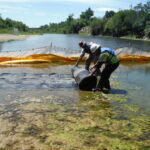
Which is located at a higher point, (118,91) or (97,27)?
(97,27)

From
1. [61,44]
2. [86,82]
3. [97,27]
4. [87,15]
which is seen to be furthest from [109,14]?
[86,82]

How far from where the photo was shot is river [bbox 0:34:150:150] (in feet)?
17.9

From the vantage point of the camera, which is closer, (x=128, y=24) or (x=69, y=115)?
(x=69, y=115)

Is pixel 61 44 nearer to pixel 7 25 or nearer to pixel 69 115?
pixel 69 115

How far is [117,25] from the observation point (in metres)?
113

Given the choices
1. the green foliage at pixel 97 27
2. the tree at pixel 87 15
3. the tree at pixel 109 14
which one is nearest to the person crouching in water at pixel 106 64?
the green foliage at pixel 97 27

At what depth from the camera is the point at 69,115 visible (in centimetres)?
700

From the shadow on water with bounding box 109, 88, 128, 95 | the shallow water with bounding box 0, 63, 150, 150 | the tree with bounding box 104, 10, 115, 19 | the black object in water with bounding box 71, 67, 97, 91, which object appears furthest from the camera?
the tree with bounding box 104, 10, 115, 19

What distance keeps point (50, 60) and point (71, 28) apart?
167101mm

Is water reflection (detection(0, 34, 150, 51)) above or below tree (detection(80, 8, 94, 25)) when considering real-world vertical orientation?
below

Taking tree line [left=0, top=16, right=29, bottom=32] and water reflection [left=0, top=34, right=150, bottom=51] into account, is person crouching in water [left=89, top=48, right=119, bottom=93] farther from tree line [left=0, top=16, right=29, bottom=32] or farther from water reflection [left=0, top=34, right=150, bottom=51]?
tree line [left=0, top=16, right=29, bottom=32]

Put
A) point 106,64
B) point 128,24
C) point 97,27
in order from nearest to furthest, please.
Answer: point 106,64 → point 128,24 → point 97,27

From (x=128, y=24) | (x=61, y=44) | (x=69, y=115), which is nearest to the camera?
(x=69, y=115)

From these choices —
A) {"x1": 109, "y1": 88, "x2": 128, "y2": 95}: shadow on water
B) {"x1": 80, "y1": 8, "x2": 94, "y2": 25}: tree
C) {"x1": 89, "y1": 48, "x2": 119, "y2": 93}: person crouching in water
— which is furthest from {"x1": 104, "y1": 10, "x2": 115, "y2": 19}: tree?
{"x1": 89, "y1": 48, "x2": 119, "y2": 93}: person crouching in water
